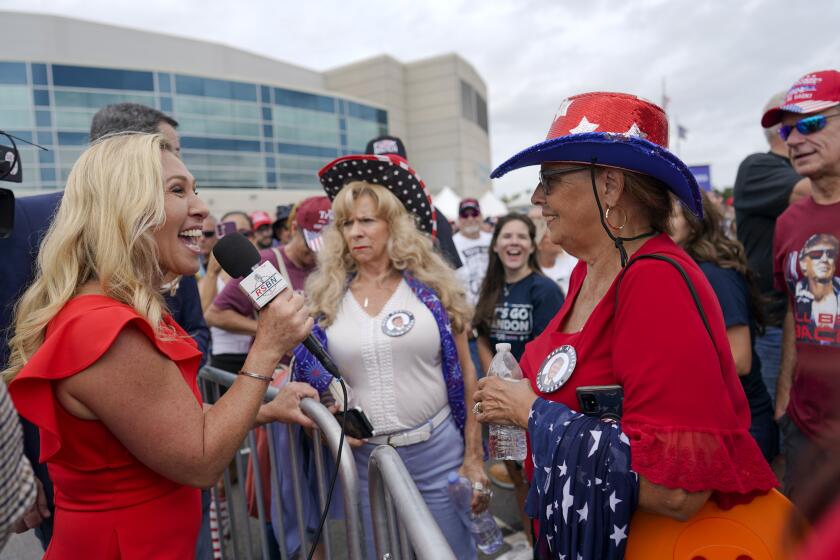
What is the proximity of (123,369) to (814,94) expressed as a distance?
3153mm

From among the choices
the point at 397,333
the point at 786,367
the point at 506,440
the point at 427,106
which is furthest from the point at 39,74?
the point at 786,367

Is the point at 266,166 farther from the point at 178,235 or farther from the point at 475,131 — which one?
the point at 178,235

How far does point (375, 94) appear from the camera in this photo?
54219 mm

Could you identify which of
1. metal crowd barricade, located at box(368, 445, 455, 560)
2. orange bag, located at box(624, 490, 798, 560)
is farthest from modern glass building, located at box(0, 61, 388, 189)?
orange bag, located at box(624, 490, 798, 560)

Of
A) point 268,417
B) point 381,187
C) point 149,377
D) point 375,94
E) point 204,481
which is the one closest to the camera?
A: point 149,377

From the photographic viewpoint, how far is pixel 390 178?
3004 mm

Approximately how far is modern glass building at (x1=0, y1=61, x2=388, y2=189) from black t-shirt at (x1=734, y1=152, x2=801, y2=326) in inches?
1396

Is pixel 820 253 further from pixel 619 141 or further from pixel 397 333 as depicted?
pixel 397 333

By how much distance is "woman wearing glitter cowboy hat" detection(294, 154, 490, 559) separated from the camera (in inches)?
103

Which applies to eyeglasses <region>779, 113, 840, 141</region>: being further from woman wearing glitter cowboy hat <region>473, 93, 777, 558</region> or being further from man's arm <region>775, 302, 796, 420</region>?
woman wearing glitter cowboy hat <region>473, 93, 777, 558</region>

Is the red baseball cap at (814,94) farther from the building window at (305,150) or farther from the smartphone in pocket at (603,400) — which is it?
the building window at (305,150)

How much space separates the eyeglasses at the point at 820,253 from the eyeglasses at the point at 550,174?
5.45ft

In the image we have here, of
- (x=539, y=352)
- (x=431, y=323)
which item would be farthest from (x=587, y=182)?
(x=431, y=323)

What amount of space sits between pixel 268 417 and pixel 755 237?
3.41 meters
